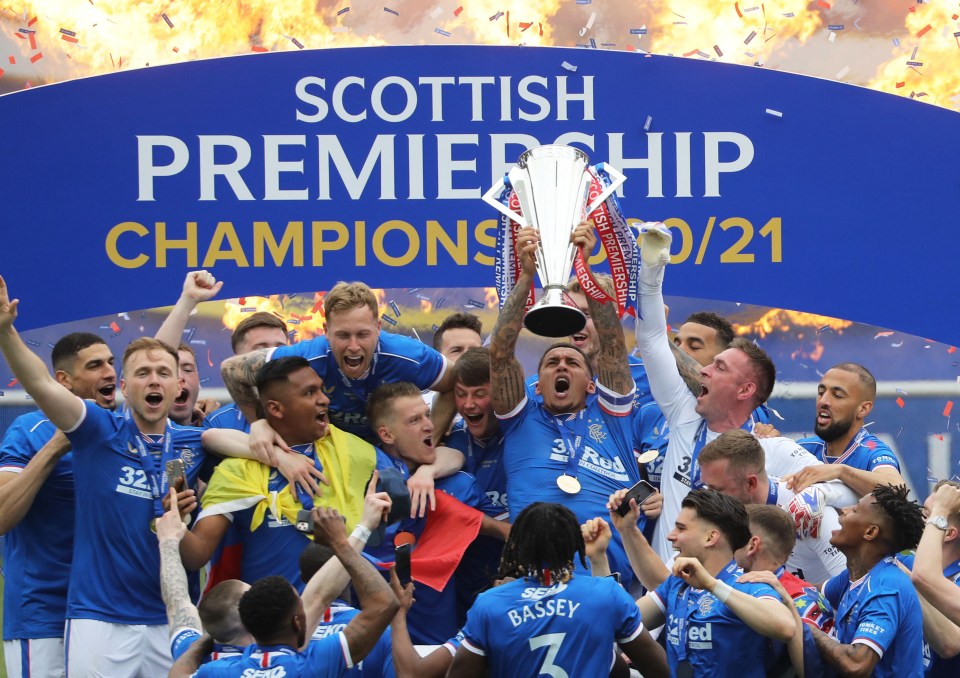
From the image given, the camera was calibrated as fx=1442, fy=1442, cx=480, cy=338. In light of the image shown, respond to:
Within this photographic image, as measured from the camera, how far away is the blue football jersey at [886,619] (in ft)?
15.7

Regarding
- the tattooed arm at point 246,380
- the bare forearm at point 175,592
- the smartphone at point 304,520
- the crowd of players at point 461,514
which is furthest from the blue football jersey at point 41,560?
the smartphone at point 304,520

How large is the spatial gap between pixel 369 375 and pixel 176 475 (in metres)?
0.99

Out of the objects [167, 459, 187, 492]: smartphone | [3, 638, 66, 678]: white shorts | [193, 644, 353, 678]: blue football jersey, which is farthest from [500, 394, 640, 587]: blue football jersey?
[3, 638, 66, 678]: white shorts

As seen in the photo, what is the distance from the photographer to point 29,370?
530 cm

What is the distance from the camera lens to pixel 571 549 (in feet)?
15.1

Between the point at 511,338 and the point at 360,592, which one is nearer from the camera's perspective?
the point at 360,592

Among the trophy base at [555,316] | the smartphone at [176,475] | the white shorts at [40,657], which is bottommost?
the white shorts at [40,657]

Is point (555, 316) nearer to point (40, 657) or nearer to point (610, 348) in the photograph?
point (610, 348)

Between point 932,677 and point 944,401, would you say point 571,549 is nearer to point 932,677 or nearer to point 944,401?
point 932,677

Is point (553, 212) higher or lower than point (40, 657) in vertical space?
higher

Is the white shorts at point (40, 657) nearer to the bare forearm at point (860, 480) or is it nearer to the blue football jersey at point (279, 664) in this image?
the blue football jersey at point (279, 664)

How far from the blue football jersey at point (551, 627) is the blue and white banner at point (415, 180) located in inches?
158

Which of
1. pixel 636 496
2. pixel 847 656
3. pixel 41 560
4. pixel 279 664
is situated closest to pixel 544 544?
pixel 636 496

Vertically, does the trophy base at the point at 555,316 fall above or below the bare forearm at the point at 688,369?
above
